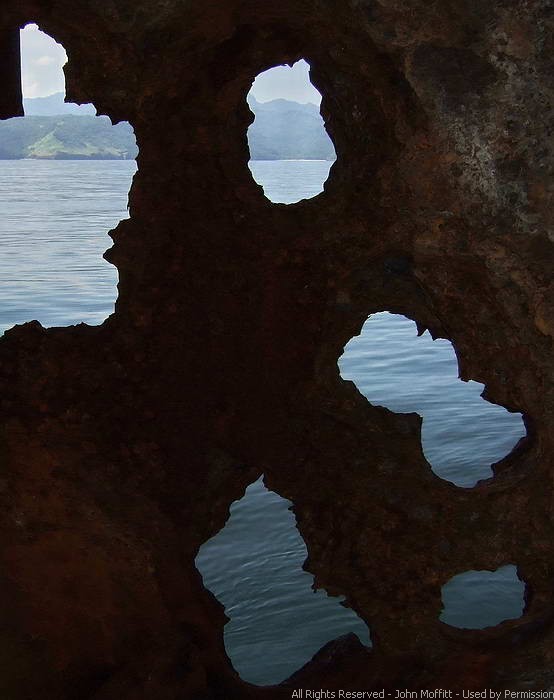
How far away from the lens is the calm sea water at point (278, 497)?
5.93m

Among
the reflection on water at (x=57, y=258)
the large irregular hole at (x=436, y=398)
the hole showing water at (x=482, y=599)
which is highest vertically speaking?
the reflection on water at (x=57, y=258)

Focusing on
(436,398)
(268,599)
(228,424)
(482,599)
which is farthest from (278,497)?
(228,424)

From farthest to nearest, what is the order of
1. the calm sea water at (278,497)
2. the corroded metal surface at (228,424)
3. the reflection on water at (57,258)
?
the reflection on water at (57,258) < the calm sea water at (278,497) < the corroded metal surface at (228,424)

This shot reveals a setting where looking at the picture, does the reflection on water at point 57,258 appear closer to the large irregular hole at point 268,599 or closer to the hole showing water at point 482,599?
the large irregular hole at point 268,599

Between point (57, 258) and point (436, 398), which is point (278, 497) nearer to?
point (436, 398)

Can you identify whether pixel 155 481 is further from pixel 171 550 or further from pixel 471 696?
pixel 471 696

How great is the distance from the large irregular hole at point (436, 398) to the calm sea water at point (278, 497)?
0.04 feet

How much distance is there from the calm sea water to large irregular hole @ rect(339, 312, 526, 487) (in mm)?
11

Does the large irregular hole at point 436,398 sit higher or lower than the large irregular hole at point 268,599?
higher

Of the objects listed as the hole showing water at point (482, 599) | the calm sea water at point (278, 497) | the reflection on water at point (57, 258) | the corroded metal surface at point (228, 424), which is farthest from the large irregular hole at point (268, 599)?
the reflection on water at point (57, 258)

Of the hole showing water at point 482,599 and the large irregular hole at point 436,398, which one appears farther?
the large irregular hole at point 436,398

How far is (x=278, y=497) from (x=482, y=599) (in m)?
1.90


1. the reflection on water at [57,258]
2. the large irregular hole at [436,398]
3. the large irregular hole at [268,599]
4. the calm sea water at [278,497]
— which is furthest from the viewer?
the reflection on water at [57,258]

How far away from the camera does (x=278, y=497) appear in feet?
24.7
